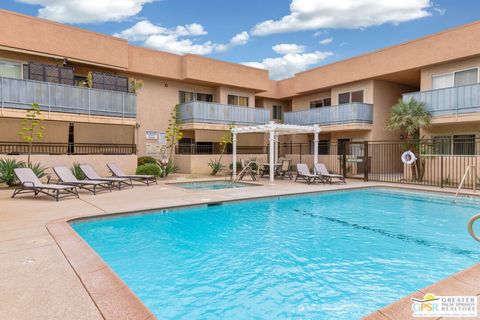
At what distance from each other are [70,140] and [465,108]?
21.2 metres

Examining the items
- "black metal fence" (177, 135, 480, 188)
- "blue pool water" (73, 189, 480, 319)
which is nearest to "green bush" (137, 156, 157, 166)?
"black metal fence" (177, 135, 480, 188)

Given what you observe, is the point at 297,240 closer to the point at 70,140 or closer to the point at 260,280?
the point at 260,280

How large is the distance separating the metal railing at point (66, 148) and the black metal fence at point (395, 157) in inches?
163

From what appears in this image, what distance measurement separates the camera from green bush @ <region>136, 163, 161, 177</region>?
58.2 ft

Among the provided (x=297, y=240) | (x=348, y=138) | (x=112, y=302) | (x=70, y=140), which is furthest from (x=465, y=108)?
(x=70, y=140)

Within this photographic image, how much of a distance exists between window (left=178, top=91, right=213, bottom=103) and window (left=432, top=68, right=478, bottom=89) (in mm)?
14998

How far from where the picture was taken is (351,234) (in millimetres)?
7711

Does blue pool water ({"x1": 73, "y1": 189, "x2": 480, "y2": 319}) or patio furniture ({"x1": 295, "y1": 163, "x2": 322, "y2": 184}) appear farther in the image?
patio furniture ({"x1": 295, "y1": 163, "x2": 322, "y2": 184})

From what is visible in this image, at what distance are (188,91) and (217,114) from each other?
10.2ft

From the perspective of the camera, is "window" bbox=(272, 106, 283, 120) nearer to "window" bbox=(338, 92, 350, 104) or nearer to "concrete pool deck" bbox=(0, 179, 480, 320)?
"window" bbox=(338, 92, 350, 104)

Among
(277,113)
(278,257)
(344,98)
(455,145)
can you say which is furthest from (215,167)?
(278,257)

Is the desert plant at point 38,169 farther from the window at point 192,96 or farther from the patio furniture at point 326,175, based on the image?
the patio furniture at point 326,175

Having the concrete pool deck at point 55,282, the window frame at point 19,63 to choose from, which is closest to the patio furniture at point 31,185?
the concrete pool deck at point 55,282

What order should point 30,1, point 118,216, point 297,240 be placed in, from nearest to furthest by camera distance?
1. point 297,240
2. point 118,216
3. point 30,1
